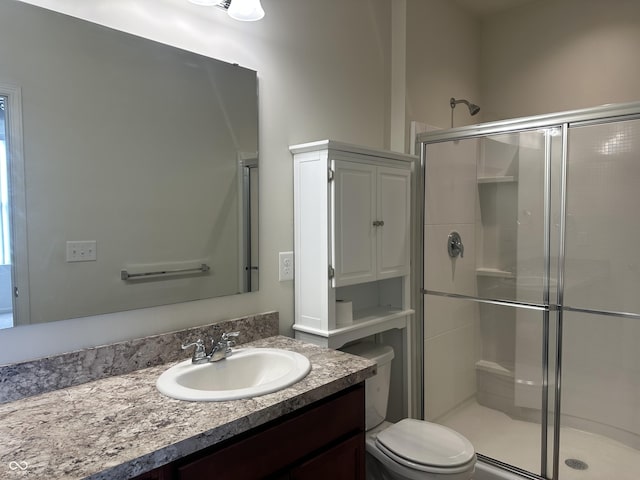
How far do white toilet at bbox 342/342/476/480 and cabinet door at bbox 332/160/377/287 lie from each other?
457 millimetres

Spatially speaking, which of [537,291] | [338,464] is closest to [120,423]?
[338,464]

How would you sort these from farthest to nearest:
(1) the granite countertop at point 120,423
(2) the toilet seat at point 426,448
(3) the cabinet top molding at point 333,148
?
(3) the cabinet top molding at point 333,148 < (2) the toilet seat at point 426,448 < (1) the granite countertop at point 120,423

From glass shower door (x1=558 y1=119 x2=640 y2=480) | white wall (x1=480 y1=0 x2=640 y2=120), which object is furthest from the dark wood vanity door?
white wall (x1=480 y1=0 x2=640 y2=120)

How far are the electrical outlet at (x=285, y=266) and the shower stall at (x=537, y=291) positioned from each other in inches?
37.5

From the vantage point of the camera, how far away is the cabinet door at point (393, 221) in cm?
210

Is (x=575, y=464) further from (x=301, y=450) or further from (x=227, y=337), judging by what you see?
(x=227, y=337)

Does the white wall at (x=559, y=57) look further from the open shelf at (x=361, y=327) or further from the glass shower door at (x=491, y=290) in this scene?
the open shelf at (x=361, y=327)

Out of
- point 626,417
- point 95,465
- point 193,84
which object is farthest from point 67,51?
point 626,417

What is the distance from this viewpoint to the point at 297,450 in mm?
1250

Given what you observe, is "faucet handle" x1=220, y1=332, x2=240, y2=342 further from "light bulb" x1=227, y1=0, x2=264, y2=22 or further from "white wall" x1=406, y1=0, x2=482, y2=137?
"white wall" x1=406, y1=0, x2=482, y2=137

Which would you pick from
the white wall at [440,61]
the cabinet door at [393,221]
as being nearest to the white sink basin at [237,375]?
the cabinet door at [393,221]

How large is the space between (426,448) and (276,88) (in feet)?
5.42

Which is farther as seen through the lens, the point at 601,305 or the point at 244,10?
the point at 601,305

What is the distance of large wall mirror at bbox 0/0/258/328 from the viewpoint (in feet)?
3.99
